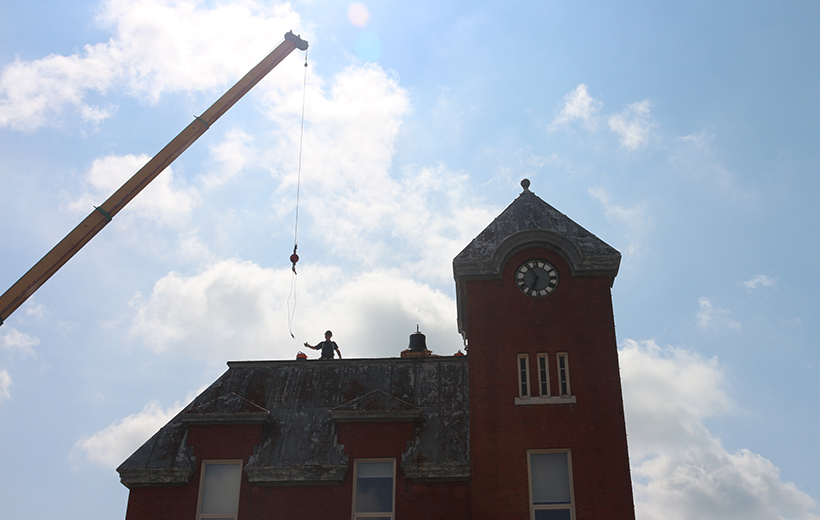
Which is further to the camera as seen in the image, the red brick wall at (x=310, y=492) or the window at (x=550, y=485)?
the red brick wall at (x=310, y=492)

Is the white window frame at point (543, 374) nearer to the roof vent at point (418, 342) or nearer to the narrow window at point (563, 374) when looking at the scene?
the narrow window at point (563, 374)

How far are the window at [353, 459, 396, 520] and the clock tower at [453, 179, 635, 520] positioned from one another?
2486 millimetres

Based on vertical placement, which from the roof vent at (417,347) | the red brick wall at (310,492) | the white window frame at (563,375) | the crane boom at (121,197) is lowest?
the red brick wall at (310,492)

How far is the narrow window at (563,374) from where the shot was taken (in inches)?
801

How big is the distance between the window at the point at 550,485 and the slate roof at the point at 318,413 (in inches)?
75.4

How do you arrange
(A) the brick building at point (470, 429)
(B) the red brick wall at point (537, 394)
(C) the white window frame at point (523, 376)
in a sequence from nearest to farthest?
(B) the red brick wall at point (537, 394) → (A) the brick building at point (470, 429) → (C) the white window frame at point (523, 376)

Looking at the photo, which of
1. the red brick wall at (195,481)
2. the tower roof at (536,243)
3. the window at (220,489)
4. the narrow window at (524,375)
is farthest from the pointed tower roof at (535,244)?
the window at (220,489)

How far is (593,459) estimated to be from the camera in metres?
19.3

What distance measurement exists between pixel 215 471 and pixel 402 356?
7528mm

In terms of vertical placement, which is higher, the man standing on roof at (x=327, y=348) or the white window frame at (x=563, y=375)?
the man standing on roof at (x=327, y=348)

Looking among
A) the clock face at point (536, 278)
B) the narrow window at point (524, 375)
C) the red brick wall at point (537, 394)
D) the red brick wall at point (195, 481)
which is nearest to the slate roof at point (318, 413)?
the red brick wall at point (195, 481)

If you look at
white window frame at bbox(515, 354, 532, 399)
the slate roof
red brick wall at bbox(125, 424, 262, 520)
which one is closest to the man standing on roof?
the slate roof

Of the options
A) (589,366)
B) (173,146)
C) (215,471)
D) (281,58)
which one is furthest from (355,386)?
(281,58)

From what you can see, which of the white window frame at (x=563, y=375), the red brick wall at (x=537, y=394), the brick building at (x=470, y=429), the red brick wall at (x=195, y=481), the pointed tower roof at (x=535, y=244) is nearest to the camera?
the red brick wall at (x=537, y=394)
